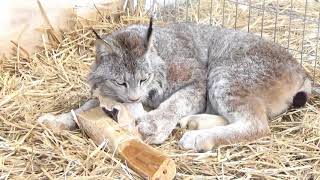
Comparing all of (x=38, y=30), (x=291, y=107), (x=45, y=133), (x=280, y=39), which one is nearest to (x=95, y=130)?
(x=45, y=133)

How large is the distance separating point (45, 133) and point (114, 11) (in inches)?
91.6

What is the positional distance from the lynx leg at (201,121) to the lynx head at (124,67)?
0.33 meters

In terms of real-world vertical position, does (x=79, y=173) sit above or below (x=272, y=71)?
below

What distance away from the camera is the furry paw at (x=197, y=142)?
12.0ft

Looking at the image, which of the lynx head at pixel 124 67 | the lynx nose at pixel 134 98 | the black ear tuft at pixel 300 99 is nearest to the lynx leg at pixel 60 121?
the lynx head at pixel 124 67

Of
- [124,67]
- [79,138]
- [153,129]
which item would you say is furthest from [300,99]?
[79,138]

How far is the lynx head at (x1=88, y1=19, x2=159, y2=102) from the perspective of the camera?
3895 millimetres

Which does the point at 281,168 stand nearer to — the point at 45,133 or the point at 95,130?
the point at 95,130

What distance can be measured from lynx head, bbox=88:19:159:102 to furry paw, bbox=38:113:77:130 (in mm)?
276

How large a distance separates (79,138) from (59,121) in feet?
0.76

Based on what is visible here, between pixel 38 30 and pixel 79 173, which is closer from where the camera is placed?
pixel 79 173

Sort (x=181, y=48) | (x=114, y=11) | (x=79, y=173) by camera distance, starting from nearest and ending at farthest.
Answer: (x=79, y=173), (x=181, y=48), (x=114, y=11)

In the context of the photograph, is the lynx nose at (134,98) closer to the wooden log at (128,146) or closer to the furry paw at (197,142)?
the wooden log at (128,146)

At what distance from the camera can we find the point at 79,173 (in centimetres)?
337
